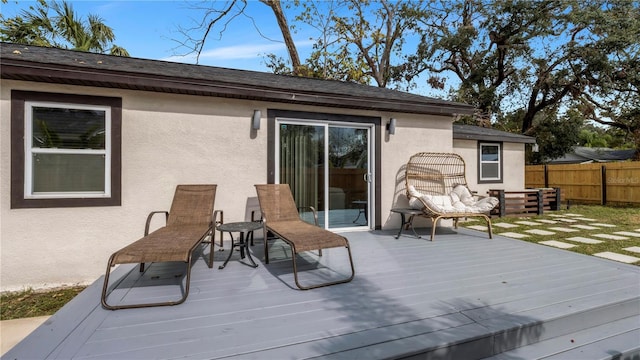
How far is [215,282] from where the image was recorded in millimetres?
3174

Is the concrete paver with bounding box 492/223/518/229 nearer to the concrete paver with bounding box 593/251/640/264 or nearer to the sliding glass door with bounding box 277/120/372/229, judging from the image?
the concrete paver with bounding box 593/251/640/264

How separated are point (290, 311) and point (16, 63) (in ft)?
14.2

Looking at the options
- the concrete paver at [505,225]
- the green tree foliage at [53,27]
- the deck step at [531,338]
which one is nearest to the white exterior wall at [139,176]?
the deck step at [531,338]

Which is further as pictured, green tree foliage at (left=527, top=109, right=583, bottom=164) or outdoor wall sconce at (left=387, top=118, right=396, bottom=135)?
green tree foliage at (left=527, top=109, right=583, bottom=164)

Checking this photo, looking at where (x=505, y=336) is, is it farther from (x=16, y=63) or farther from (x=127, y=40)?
(x=127, y=40)

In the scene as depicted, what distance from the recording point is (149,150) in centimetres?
452

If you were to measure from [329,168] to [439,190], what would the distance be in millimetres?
2544

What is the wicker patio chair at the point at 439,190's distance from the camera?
5344 mm

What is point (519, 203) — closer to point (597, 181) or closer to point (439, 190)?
point (439, 190)

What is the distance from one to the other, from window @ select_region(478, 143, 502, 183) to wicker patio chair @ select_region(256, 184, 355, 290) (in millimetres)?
8362

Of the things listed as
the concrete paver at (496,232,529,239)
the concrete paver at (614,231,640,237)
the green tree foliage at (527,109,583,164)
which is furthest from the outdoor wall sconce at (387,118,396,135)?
the green tree foliage at (527,109,583,164)

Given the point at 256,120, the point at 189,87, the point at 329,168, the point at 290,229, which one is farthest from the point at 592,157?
the point at 189,87

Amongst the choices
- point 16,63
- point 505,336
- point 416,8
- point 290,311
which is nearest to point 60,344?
point 290,311

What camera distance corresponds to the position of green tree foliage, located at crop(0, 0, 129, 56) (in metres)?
8.60
